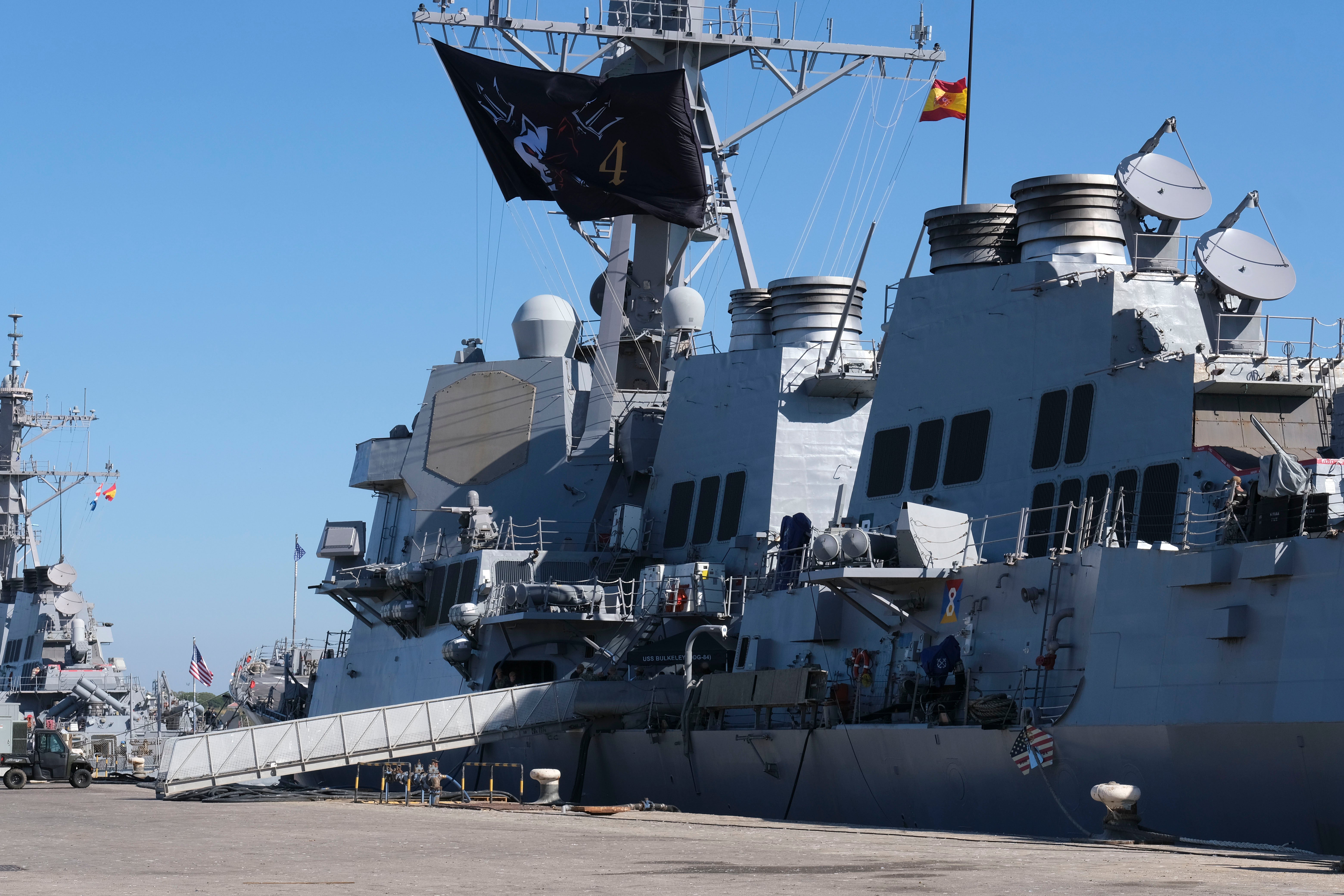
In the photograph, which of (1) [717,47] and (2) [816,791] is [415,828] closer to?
(2) [816,791]

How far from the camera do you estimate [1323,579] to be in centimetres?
1445

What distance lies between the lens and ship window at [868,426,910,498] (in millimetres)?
22828

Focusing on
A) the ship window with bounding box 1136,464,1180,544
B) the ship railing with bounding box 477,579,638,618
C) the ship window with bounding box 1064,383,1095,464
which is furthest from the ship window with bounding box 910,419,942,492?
the ship railing with bounding box 477,579,638,618

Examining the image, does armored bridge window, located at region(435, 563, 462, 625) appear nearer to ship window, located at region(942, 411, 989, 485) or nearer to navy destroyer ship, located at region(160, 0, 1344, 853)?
navy destroyer ship, located at region(160, 0, 1344, 853)

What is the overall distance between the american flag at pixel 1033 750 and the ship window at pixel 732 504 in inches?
436

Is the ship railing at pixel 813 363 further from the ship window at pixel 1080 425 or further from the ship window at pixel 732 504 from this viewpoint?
the ship window at pixel 1080 425

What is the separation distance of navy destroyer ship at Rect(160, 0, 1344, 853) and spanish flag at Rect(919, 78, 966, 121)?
3349 millimetres

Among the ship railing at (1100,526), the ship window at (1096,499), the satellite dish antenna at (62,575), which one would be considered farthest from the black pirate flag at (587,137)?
the satellite dish antenna at (62,575)

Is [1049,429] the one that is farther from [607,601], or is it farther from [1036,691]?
[607,601]

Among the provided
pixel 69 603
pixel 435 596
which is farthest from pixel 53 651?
pixel 435 596

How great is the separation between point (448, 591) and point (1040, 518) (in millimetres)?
12798

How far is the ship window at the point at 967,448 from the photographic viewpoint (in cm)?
2145

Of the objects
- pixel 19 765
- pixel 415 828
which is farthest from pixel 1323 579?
pixel 19 765

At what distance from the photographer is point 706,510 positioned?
28453 mm
